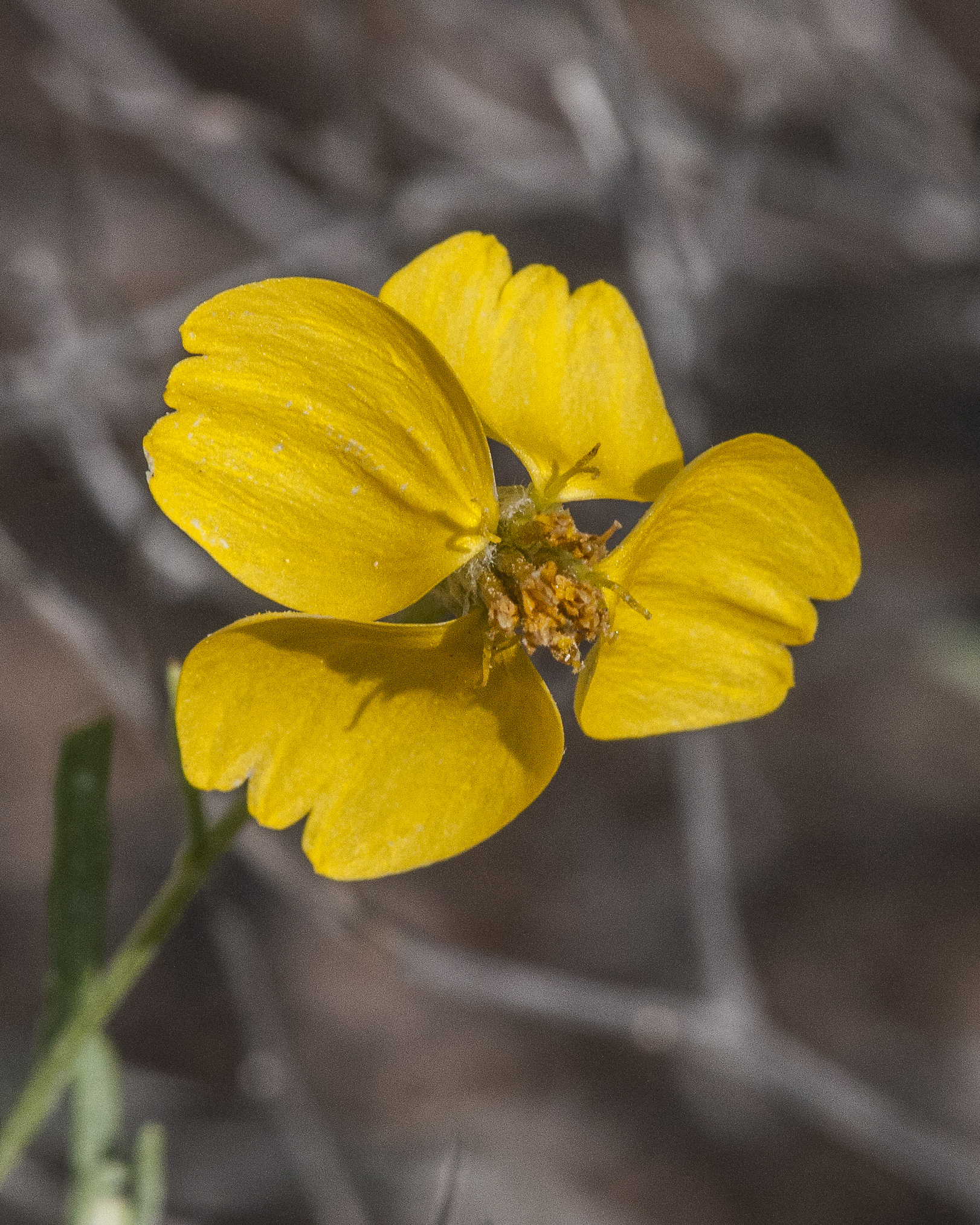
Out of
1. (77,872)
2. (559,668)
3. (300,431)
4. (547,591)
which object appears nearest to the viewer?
(300,431)

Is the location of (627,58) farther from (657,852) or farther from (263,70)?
(657,852)

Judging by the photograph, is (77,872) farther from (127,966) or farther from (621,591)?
(621,591)

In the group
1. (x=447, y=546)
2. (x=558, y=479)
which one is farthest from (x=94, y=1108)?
(x=558, y=479)

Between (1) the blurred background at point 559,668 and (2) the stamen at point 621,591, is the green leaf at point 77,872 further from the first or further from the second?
(1) the blurred background at point 559,668

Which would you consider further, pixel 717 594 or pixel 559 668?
pixel 559 668

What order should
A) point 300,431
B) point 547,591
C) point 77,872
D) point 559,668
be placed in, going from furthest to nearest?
1. point 559,668
2. point 77,872
3. point 547,591
4. point 300,431

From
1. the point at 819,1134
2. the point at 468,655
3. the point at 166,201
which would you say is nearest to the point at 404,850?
the point at 468,655

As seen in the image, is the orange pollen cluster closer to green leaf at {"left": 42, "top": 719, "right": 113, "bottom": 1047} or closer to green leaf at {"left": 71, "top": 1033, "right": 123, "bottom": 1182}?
green leaf at {"left": 42, "top": 719, "right": 113, "bottom": 1047}
